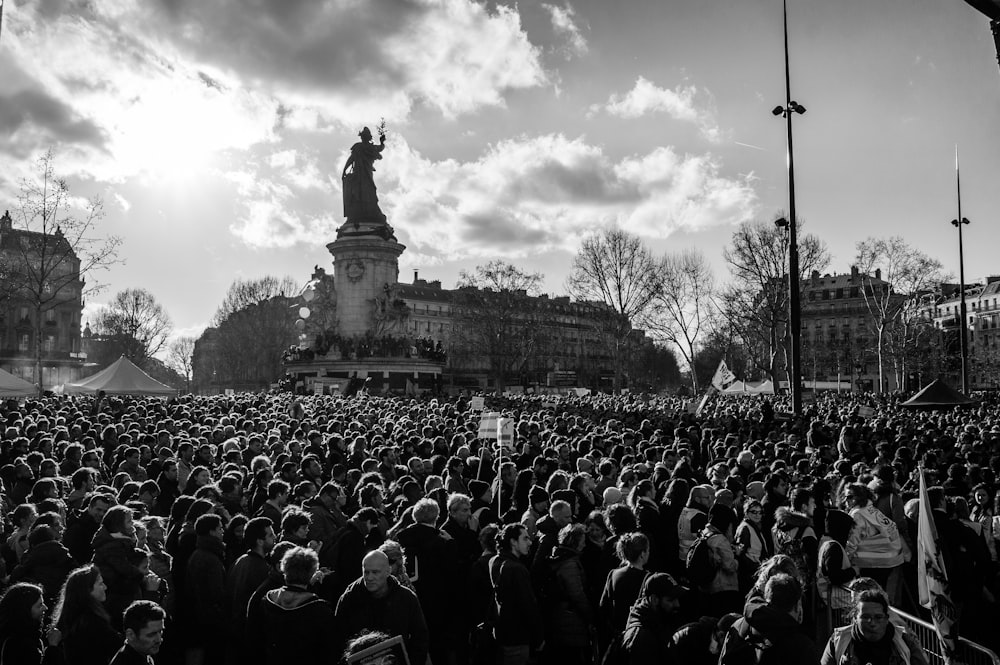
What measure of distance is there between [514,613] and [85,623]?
9.07 ft

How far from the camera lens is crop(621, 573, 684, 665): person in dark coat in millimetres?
4637

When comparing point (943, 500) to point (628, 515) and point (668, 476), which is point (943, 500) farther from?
point (628, 515)

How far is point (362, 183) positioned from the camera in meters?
52.1

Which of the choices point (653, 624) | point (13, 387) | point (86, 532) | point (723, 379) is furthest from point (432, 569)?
point (723, 379)

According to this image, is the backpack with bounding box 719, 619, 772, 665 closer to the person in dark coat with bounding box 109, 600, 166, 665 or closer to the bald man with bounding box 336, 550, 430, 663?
the bald man with bounding box 336, 550, 430, 663

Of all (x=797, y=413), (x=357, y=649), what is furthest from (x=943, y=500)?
(x=797, y=413)

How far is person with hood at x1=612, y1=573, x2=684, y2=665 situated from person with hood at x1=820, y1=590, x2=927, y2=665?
2.90 feet

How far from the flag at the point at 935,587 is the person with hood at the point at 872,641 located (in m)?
0.94

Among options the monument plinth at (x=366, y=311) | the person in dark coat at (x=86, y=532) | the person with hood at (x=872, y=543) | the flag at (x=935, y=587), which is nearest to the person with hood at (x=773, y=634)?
the flag at (x=935, y=587)

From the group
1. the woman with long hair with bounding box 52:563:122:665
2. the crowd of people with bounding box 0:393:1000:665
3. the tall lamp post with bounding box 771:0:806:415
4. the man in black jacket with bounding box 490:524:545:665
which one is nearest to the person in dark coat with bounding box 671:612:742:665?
the crowd of people with bounding box 0:393:1000:665

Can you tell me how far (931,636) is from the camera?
6.19 m

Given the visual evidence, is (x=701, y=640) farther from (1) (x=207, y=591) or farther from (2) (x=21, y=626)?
(2) (x=21, y=626)

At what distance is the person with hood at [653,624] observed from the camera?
15.2 ft

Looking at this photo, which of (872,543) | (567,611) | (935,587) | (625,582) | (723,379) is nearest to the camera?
(935,587)
